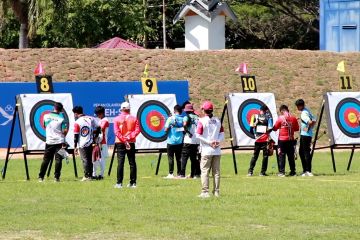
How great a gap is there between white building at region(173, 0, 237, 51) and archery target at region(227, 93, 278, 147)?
23.3 m

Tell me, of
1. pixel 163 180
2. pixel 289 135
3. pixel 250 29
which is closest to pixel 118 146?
pixel 163 180

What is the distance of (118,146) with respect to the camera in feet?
75.9

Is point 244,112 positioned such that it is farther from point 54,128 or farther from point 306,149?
point 54,128

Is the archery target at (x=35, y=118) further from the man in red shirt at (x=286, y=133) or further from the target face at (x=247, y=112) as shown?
the man in red shirt at (x=286, y=133)

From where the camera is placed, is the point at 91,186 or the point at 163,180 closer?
the point at 91,186

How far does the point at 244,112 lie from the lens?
31062 millimetres

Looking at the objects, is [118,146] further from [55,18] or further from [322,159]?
[55,18]

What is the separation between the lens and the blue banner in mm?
40188

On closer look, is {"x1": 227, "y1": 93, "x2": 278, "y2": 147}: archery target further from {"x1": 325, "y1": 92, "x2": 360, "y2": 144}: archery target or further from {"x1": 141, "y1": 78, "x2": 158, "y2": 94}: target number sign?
{"x1": 141, "y1": 78, "x2": 158, "y2": 94}: target number sign

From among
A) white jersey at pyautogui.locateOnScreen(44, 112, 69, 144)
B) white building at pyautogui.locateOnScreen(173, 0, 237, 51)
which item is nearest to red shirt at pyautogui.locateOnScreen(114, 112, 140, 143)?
white jersey at pyautogui.locateOnScreen(44, 112, 69, 144)

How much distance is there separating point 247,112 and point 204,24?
24.2m

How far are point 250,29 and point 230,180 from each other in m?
44.8

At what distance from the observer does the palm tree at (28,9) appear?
4884 centimetres

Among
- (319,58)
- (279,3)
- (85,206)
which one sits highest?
(279,3)
